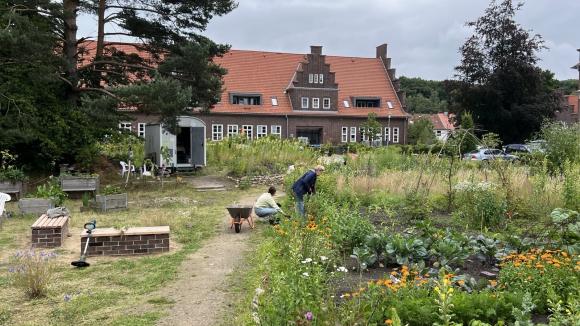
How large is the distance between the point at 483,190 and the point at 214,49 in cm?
1316

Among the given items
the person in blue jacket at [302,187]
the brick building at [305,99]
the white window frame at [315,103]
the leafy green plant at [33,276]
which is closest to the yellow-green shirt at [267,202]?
the person in blue jacket at [302,187]

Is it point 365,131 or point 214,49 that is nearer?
point 214,49

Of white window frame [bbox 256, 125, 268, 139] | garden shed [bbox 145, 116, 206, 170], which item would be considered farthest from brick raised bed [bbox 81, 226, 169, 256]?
white window frame [bbox 256, 125, 268, 139]

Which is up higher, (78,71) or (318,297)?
(78,71)

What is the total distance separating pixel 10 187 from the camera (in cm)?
1461

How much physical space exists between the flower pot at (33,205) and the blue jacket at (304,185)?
627 centimetres

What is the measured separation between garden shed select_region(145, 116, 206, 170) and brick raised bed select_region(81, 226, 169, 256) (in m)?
12.6

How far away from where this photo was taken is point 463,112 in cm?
3916

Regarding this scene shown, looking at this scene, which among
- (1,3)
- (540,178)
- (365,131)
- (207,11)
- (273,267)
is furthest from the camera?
(365,131)

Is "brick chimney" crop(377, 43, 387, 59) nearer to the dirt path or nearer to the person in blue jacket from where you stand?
the person in blue jacket

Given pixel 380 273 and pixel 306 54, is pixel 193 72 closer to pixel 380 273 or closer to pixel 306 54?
pixel 380 273

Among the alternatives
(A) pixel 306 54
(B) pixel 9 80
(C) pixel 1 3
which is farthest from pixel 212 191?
(A) pixel 306 54

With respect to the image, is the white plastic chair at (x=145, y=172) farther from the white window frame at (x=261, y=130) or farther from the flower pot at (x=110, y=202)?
the white window frame at (x=261, y=130)

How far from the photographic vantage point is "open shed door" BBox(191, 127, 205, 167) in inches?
874
